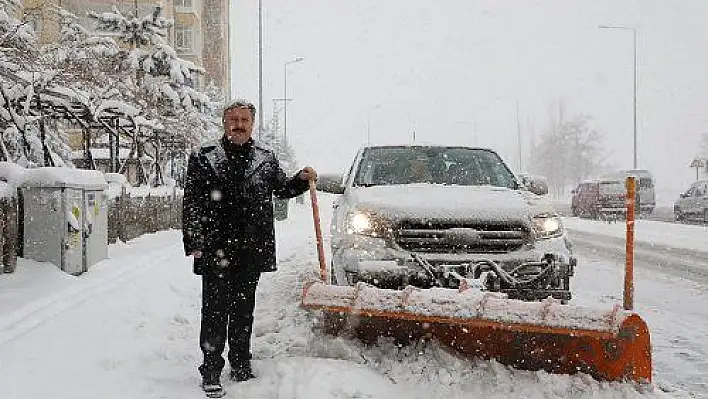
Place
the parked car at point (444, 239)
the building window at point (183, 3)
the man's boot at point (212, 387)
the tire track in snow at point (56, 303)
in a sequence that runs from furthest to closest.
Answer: the building window at point (183, 3), the tire track in snow at point (56, 303), the parked car at point (444, 239), the man's boot at point (212, 387)

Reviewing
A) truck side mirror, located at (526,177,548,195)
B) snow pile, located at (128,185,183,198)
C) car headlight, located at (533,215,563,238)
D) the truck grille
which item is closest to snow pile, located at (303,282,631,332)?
the truck grille

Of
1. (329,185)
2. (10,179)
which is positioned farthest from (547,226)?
(10,179)

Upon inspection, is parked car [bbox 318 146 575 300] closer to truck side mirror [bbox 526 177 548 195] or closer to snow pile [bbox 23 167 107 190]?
truck side mirror [bbox 526 177 548 195]

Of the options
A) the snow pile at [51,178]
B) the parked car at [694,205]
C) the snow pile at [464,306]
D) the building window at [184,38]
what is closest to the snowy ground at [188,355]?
the snow pile at [464,306]

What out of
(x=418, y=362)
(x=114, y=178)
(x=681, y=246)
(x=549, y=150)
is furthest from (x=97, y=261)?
(x=549, y=150)

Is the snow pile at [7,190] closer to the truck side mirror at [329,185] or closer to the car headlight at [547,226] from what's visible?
the truck side mirror at [329,185]

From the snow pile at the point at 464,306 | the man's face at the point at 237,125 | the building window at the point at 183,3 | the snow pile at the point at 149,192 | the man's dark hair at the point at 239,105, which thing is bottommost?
the snow pile at the point at 464,306

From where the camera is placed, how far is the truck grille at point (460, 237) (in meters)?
4.98

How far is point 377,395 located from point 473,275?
1.18m

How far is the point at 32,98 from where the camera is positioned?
11.2 m

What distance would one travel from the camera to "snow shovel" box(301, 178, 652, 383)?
12.6 feet

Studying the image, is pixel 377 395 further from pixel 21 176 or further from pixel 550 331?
pixel 21 176

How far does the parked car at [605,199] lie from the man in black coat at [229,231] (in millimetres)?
24446

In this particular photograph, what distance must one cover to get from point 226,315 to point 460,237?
1660mm
